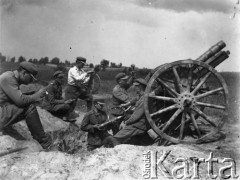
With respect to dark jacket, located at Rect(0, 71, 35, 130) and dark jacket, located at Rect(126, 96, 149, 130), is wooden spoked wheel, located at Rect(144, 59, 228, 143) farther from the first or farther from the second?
dark jacket, located at Rect(0, 71, 35, 130)

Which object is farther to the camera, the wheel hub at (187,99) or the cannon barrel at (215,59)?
the cannon barrel at (215,59)

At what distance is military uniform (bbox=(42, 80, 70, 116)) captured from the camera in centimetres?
926

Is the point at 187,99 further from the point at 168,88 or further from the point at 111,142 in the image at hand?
the point at 111,142

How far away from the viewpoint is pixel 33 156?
5613mm

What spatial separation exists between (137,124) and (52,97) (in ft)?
10.9

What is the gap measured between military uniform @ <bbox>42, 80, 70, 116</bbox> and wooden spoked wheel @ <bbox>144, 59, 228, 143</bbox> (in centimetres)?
328

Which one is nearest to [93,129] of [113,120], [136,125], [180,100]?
[113,120]

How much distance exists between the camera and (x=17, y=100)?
6129mm

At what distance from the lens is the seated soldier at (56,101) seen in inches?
365

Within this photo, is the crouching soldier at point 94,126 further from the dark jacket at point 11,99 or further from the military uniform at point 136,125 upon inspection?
the dark jacket at point 11,99

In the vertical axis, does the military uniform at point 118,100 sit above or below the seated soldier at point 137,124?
above

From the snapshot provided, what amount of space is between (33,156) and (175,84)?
2.85m

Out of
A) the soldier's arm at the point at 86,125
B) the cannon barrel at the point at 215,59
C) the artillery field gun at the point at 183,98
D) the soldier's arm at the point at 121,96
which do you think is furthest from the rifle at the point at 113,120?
the cannon barrel at the point at 215,59

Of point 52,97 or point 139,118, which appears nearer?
point 139,118
